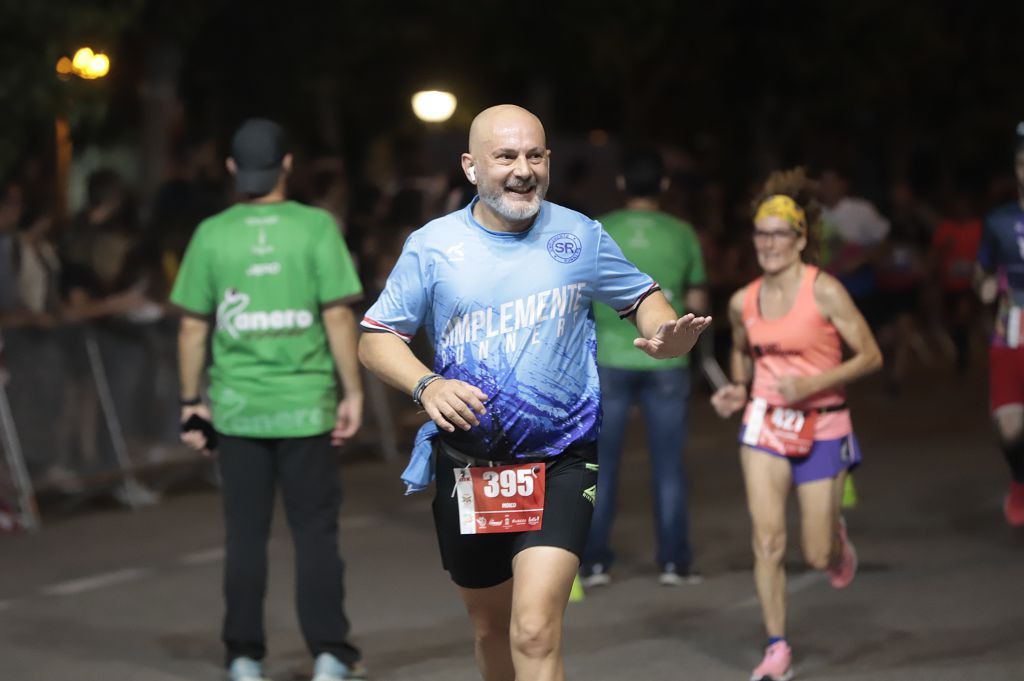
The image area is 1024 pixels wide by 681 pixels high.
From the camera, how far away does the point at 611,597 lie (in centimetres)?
951

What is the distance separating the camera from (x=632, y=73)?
Answer: 35.3 meters

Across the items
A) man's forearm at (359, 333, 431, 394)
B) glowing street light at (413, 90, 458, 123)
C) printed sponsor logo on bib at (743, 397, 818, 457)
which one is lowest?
printed sponsor logo on bib at (743, 397, 818, 457)

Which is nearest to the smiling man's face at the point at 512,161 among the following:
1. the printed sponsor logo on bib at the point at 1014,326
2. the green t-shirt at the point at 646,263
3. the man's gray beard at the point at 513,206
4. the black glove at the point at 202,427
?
the man's gray beard at the point at 513,206

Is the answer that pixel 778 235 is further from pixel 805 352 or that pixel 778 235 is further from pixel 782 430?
pixel 782 430

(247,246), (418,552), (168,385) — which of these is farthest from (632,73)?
(247,246)

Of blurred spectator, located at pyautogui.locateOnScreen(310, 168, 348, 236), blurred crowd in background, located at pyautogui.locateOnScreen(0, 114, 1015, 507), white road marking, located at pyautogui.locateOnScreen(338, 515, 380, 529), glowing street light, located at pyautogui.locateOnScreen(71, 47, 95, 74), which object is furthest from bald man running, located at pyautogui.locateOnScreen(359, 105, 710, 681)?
glowing street light, located at pyautogui.locateOnScreen(71, 47, 95, 74)

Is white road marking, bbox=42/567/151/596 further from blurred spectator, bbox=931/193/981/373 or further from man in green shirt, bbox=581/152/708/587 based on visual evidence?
blurred spectator, bbox=931/193/981/373

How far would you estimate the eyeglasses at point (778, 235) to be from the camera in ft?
26.8

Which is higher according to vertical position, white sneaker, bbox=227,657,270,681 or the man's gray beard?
the man's gray beard

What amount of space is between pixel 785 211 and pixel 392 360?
2860 millimetres

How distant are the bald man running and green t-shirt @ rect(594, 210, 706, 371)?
11.9ft

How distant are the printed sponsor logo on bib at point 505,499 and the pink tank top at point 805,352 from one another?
238 centimetres

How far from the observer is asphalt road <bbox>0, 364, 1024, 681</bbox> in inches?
320

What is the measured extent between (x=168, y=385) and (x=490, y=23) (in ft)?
55.9
